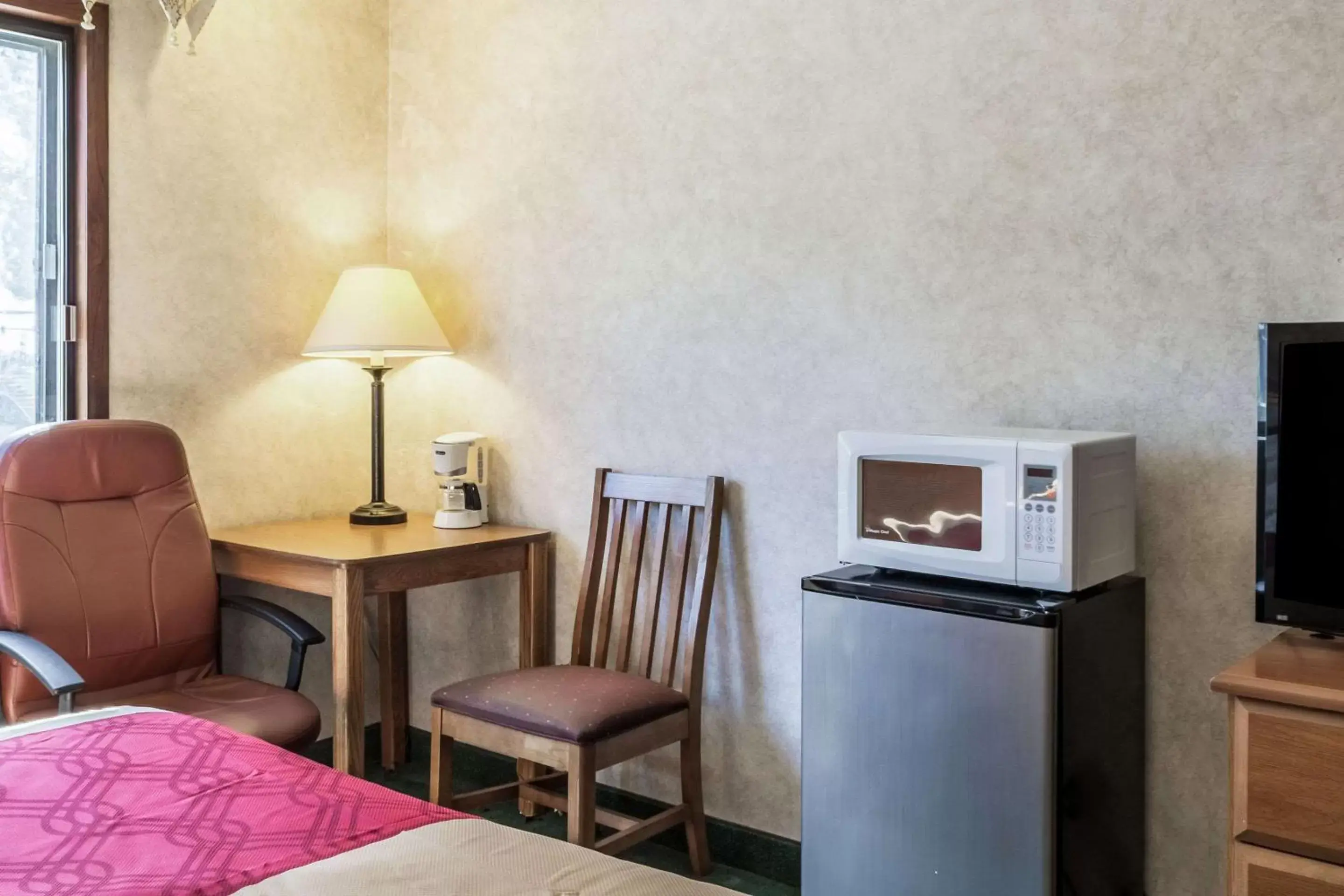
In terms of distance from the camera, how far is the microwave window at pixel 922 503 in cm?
220

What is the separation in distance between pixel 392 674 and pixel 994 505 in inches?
89.5

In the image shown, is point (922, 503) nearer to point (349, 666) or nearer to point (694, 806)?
point (694, 806)

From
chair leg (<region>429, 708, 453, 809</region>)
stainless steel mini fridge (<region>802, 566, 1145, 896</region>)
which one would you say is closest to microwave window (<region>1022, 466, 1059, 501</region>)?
stainless steel mini fridge (<region>802, 566, 1145, 896</region>)

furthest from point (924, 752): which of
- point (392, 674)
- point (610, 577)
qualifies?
point (392, 674)

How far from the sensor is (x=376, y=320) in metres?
3.36

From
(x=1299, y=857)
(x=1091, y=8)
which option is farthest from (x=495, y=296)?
(x=1299, y=857)

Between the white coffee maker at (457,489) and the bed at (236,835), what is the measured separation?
159 cm

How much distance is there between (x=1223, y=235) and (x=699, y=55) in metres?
1.43

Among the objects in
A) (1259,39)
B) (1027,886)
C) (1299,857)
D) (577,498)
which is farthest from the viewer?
(577,498)

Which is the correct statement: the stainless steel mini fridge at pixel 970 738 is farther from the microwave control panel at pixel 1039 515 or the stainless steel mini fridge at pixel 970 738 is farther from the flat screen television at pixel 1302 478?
the flat screen television at pixel 1302 478

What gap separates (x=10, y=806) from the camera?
1544 mm

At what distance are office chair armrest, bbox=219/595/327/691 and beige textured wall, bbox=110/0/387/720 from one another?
489mm

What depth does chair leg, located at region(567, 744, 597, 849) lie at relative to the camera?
2.57 metres

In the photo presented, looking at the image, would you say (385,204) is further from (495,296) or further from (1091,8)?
(1091,8)
